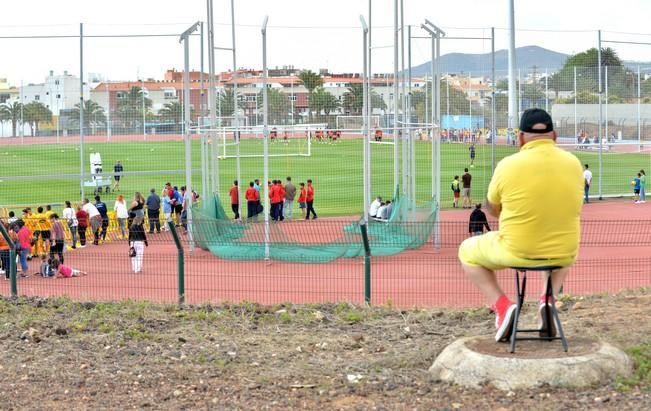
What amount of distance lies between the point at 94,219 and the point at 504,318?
16542mm

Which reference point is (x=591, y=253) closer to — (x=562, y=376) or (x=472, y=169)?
(x=562, y=376)

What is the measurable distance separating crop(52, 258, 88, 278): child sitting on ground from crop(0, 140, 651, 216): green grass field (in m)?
9.97

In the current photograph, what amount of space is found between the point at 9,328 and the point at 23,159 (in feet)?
77.2

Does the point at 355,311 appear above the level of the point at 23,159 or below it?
below

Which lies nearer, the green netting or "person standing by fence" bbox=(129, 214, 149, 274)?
"person standing by fence" bbox=(129, 214, 149, 274)

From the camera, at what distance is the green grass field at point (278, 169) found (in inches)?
1324

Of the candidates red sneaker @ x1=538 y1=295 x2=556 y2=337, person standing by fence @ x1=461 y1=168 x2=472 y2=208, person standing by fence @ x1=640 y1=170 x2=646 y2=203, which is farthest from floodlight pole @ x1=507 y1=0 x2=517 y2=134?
red sneaker @ x1=538 y1=295 x2=556 y2=337

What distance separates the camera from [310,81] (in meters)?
28.0

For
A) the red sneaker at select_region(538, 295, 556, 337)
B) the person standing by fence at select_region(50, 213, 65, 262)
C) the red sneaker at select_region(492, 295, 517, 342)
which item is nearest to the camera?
the red sneaker at select_region(492, 295, 517, 342)

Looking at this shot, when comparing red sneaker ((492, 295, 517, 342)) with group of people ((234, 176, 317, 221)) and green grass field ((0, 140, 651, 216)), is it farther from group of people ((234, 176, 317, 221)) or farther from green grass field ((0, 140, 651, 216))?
green grass field ((0, 140, 651, 216))

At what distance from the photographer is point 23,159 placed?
33.8 metres

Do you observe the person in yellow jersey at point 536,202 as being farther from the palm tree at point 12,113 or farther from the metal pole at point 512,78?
the metal pole at point 512,78

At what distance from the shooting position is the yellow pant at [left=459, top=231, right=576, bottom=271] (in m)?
7.82

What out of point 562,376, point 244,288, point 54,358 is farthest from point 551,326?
point 244,288
